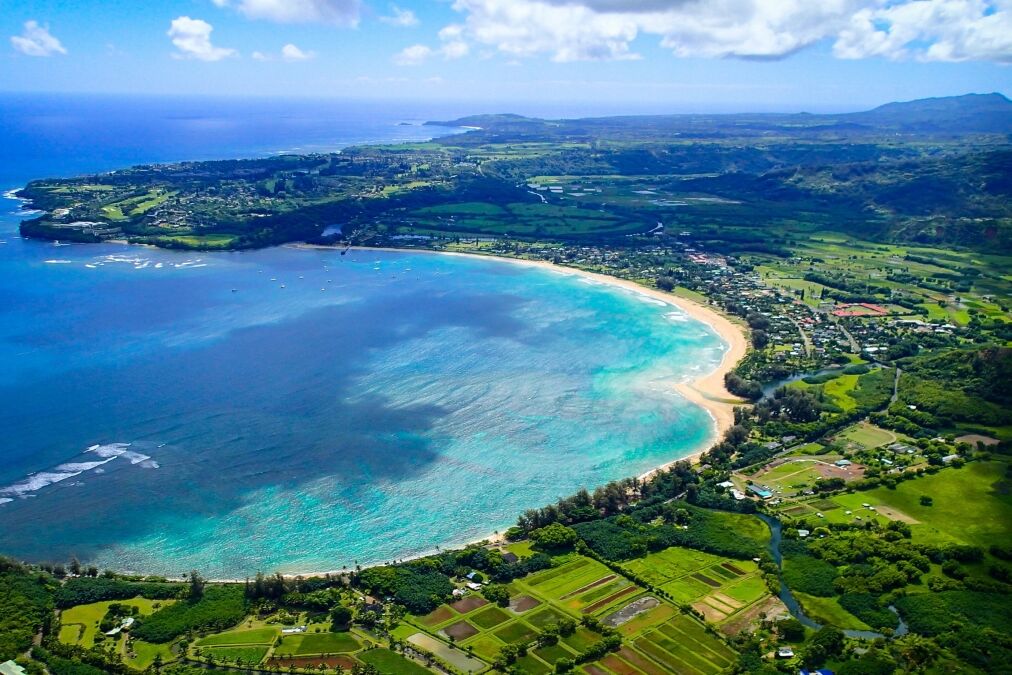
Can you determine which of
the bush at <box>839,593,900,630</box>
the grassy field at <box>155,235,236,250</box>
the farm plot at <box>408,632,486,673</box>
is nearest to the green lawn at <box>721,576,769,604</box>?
the bush at <box>839,593,900,630</box>

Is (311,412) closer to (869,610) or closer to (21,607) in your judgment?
(21,607)

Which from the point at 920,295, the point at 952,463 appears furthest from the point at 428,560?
A: the point at 920,295

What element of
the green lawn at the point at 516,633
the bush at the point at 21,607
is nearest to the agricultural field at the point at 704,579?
the green lawn at the point at 516,633

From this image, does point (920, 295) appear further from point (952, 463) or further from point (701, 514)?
point (701, 514)

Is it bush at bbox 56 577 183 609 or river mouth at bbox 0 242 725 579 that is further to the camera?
river mouth at bbox 0 242 725 579

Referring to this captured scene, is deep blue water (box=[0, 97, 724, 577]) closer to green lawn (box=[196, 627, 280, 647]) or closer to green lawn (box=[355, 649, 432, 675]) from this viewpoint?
green lawn (box=[196, 627, 280, 647])

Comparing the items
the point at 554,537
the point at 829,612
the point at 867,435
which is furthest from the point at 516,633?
the point at 867,435
